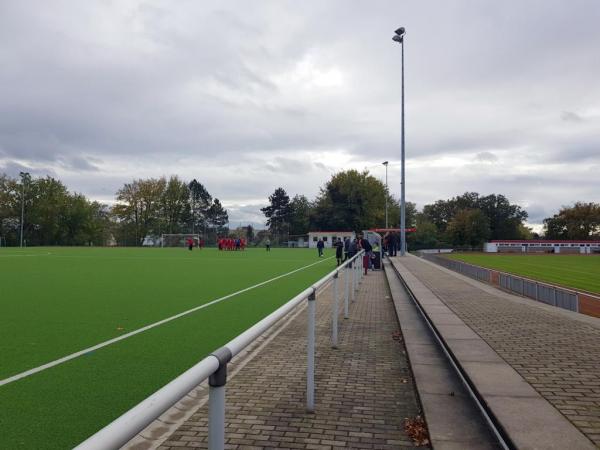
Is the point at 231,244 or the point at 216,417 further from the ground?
the point at 231,244

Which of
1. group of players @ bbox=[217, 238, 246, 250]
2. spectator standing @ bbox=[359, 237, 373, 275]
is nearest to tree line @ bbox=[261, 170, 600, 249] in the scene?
group of players @ bbox=[217, 238, 246, 250]

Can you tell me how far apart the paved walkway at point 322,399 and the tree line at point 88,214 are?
3219 inches

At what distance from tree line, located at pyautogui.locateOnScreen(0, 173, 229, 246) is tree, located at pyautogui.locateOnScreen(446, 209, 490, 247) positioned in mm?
44256

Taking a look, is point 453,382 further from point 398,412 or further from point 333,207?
point 333,207

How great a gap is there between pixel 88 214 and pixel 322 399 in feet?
307

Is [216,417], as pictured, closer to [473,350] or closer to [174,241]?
[473,350]

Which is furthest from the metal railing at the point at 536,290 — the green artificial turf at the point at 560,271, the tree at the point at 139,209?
the tree at the point at 139,209

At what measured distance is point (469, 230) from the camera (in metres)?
85.9

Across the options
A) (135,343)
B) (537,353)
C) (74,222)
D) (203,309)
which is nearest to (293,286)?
(203,309)

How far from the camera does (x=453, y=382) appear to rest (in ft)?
16.9

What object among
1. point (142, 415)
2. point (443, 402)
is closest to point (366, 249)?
point (443, 402)

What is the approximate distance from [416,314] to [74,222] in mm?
88033

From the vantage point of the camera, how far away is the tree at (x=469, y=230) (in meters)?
85.9

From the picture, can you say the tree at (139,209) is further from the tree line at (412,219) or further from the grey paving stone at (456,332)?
the grey paving stone at (456,332)
